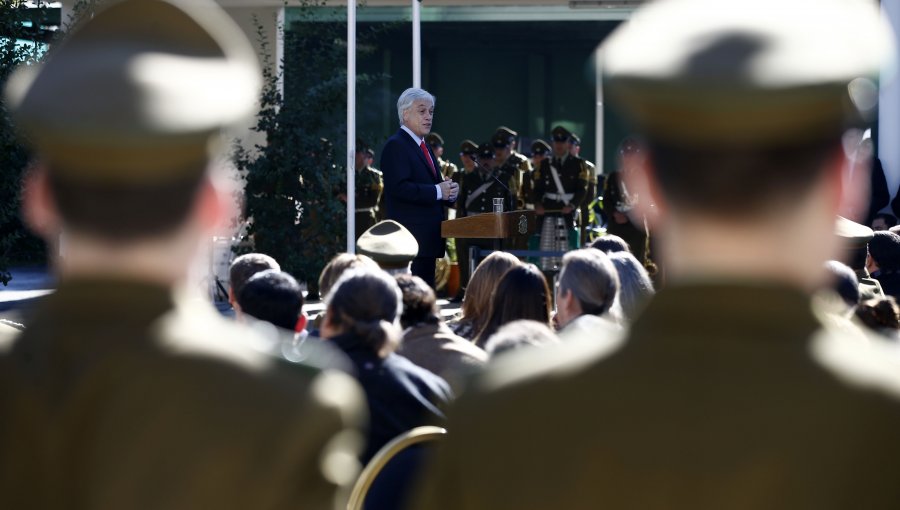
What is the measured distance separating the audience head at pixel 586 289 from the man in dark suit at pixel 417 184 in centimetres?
385

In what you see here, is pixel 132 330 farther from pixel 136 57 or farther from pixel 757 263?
pixel 757 263

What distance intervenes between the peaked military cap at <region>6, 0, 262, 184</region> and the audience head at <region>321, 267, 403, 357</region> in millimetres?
1981

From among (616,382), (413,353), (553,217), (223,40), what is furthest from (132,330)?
(553,217)

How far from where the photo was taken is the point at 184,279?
1.48 meters

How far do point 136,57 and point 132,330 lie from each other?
290 millimetres

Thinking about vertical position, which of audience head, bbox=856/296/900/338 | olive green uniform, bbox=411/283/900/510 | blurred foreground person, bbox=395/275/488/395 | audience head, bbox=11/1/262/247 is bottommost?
blurred foreground person, bbox=395/275/488/395

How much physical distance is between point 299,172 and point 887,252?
7480 mm

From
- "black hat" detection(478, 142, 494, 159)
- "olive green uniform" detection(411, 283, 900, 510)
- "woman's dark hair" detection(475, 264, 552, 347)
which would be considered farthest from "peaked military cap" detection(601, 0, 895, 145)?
"black hat" detection(478, 142, 494, 159)

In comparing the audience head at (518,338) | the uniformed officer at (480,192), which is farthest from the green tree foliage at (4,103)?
the audience head at (518,338)

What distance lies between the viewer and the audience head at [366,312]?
11.5 feet

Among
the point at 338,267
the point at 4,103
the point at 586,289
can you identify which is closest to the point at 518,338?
the point at 586,289

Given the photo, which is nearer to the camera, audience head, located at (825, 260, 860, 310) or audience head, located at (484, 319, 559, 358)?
audience head, located at (484, 319, 559, 358)

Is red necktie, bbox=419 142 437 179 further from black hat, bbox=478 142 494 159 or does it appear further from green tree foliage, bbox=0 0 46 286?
black hat, bbox=478 142 494 159

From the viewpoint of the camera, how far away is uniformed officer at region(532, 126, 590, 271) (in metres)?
14.0
